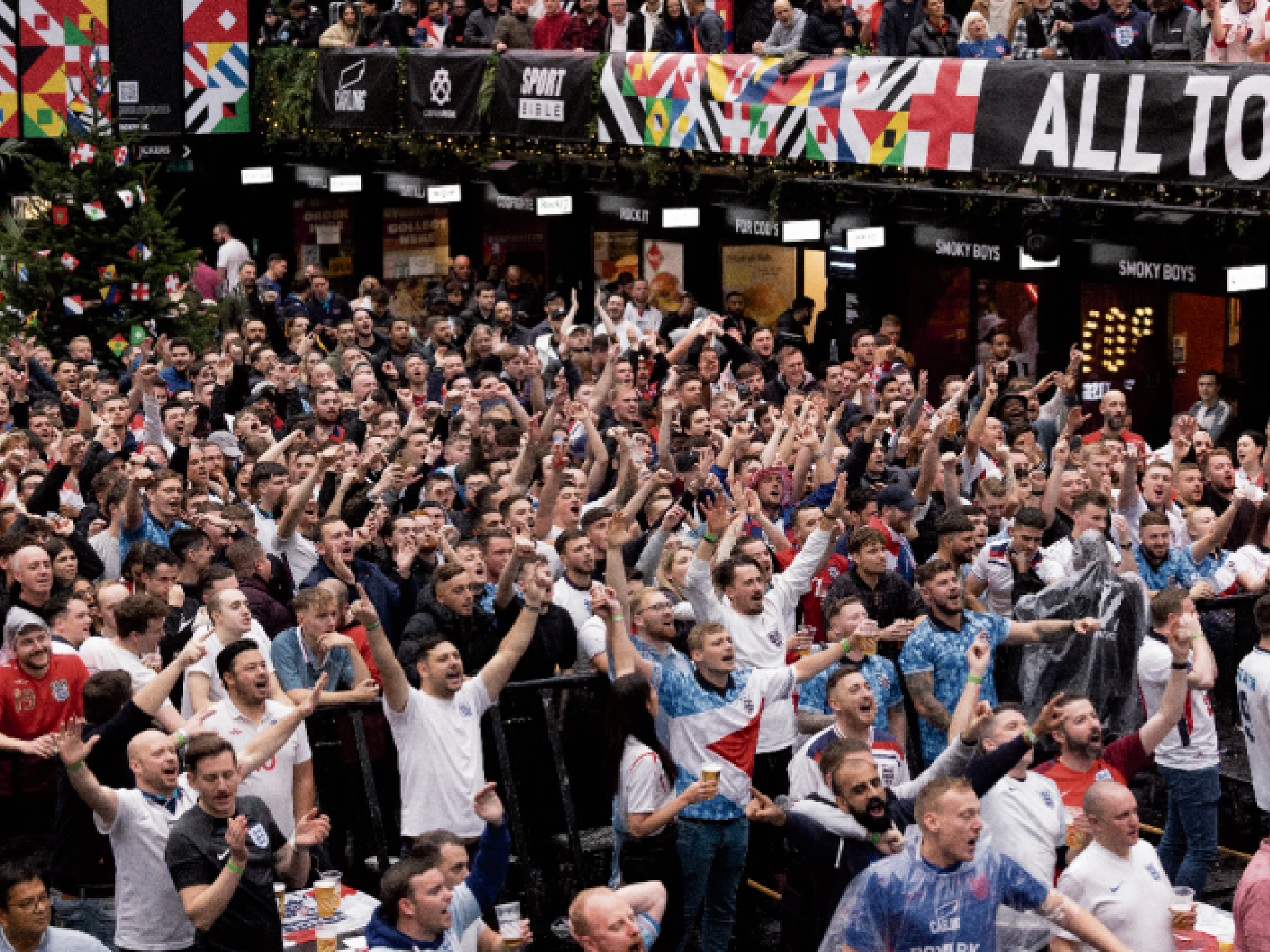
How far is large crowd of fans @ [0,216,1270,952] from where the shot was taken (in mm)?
7254

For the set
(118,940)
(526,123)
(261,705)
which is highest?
(526,123)

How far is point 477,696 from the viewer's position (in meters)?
8.70

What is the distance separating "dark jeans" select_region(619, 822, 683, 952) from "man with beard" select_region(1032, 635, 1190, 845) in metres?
1.66

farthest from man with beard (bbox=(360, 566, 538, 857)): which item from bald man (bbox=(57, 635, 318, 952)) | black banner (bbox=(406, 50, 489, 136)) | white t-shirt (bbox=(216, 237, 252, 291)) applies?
white t-shirt (bbox=(216, 237, 252, 291))

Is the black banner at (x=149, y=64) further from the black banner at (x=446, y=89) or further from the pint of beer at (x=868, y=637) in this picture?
the pint of beer at (x=868, y=637)

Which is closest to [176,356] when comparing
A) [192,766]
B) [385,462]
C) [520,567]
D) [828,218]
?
[385,462]

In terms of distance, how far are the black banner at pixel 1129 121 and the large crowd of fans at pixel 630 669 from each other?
2160mm

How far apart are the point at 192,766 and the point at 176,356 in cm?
1149

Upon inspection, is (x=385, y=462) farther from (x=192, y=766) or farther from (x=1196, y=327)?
(x=1196, y=327)

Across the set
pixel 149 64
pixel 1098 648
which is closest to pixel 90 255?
pixel 149 64

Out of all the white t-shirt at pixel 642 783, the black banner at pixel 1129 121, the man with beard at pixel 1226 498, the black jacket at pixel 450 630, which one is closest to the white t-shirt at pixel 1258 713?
the white t-shirt at pixel 642 783

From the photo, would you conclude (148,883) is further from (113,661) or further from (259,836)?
(113,661)

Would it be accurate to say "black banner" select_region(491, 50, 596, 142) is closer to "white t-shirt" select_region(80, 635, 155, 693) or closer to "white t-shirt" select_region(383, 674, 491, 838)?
"white t-shirt" select_region(80, 635, 155, 693)

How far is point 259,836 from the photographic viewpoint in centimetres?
726
